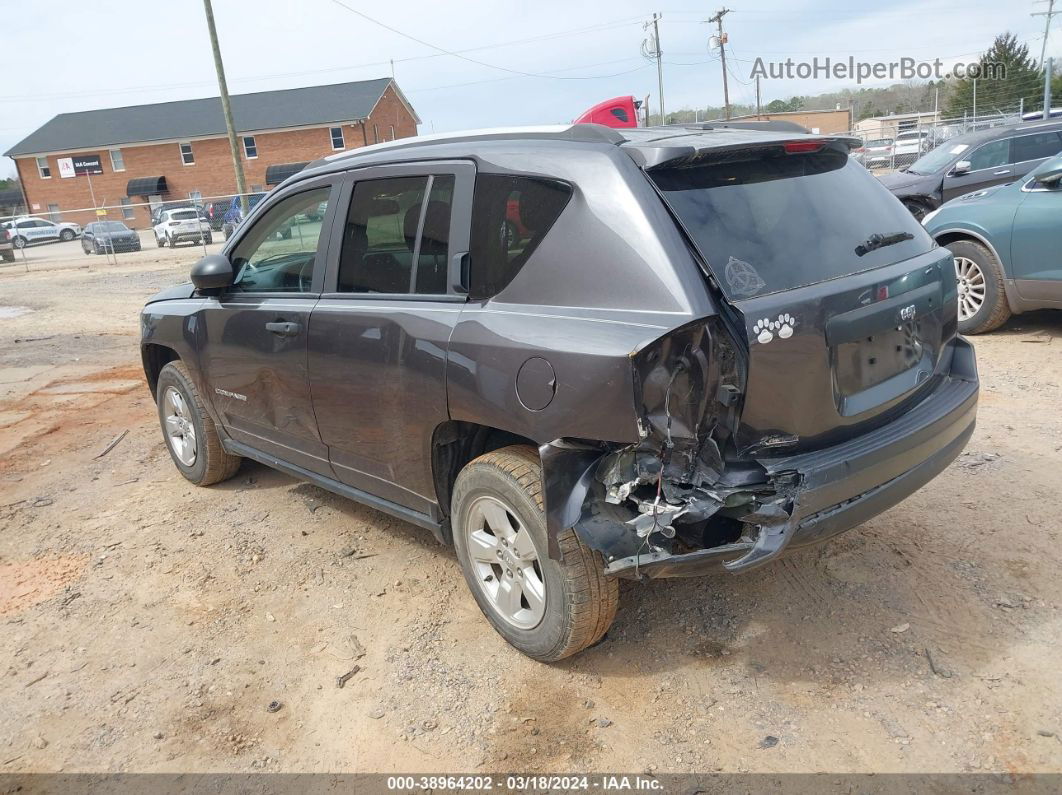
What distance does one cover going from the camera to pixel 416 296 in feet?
10.6

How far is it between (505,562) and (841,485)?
1.26 m

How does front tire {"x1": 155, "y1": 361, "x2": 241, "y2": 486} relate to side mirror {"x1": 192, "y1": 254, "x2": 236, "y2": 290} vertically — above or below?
below

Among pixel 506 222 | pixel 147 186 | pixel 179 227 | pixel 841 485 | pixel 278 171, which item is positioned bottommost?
pixel 841 485

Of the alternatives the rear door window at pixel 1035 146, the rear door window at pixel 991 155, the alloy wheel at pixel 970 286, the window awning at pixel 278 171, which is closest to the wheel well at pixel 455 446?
the alloy wheel at pixel 970 286

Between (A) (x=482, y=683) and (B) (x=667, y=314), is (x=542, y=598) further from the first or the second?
(B) (x=667, y=314)

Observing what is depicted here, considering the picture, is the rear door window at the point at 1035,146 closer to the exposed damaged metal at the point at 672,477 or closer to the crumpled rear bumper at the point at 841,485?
the crumpled rear bumper at the point at 841,485

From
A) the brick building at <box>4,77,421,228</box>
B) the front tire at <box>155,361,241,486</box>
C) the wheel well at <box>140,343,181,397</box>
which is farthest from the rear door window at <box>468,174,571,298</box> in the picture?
the brick building at <box>4,77,421,228</box>

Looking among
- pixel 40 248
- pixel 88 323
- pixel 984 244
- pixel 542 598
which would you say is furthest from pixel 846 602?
pixel 40 248

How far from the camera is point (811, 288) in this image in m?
2.64

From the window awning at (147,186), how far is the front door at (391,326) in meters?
56.7

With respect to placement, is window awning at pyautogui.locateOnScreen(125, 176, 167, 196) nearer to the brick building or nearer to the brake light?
the brick building

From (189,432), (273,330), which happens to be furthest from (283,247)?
(189,432)

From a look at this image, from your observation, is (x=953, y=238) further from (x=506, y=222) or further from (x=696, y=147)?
(x=506, y=222)

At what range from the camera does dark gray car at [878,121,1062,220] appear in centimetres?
1132
